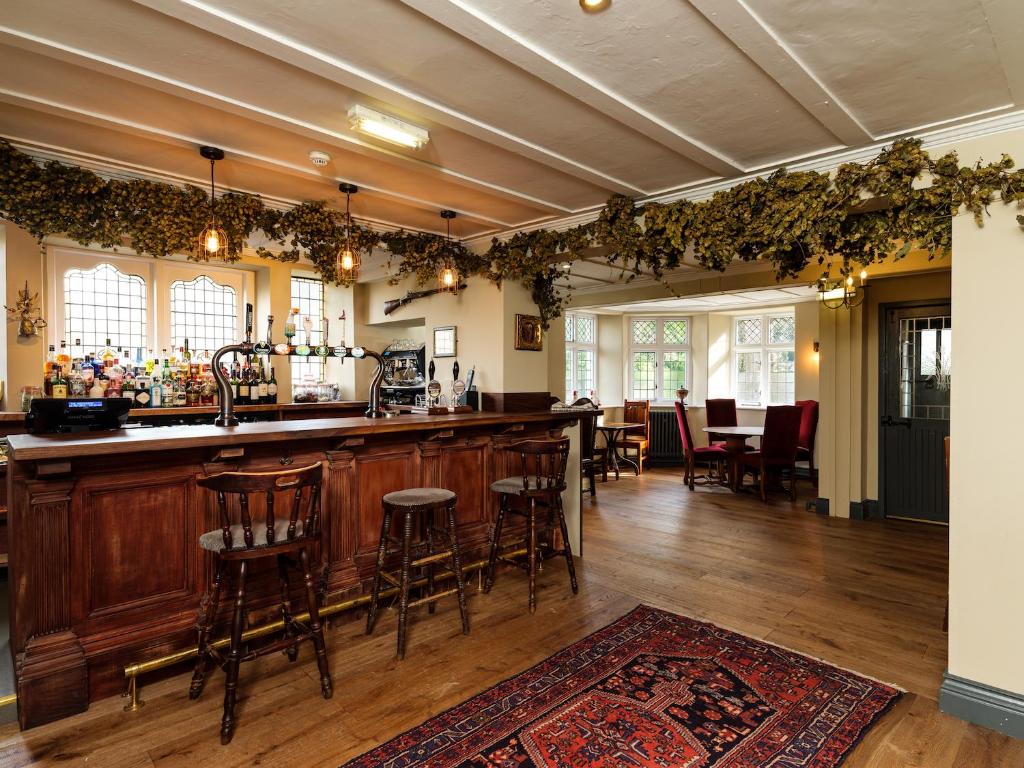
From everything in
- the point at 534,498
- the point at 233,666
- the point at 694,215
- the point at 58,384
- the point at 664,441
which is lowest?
the point at 233,666

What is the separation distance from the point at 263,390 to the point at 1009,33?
5952 millimetres

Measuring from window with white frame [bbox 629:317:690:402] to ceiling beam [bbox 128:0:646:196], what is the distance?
259 inches

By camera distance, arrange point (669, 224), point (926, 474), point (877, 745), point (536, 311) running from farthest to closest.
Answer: point (926, 474), point (536, 311), point (669, 224), point (877, 745)

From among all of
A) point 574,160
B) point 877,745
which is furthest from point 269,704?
point 574,160

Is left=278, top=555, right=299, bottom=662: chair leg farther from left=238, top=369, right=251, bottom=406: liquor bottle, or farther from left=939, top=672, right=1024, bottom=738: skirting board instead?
left=238, top=369, right=251, bottom=406: liquor bottle

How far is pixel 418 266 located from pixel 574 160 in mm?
1823

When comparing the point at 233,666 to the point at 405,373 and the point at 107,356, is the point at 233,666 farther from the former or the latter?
the point at 405,373

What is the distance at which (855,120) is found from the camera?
251cm

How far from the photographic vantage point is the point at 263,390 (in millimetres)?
5871

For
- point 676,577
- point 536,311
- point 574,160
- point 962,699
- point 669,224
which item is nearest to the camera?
point 962,699

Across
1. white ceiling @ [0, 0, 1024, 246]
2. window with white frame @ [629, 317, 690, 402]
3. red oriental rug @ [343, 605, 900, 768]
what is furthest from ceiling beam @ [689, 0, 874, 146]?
window with white frame @ [629, 317, 690, 402]

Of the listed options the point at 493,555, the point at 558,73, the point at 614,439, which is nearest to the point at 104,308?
the point at 493,555

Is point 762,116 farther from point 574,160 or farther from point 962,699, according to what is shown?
point 962,699

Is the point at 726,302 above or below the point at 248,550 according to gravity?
above
